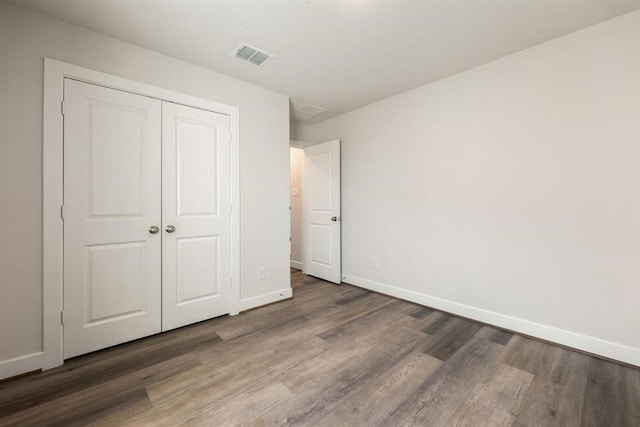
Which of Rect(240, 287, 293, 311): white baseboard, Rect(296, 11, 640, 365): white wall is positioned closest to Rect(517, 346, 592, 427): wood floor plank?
Rect(296, 11, 640, 365): white wall

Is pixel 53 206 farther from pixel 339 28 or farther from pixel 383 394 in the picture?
pixel 383 394

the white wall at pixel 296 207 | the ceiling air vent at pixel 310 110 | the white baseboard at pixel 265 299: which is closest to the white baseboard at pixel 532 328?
the white baseboard at pixel 265 299

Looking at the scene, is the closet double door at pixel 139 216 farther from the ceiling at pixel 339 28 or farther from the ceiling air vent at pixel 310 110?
the ceiling air vent at pixel 310 110

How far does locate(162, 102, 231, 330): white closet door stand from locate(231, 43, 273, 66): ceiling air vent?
2.02 ft

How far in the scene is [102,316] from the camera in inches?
80.2

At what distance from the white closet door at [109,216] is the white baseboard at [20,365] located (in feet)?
0.47

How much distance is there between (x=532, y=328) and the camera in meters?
2.24

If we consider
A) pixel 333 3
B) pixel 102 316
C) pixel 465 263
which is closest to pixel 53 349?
pixel 102 316

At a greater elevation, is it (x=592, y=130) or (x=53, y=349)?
(x=592, y=130)

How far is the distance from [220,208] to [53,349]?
159 centimetres

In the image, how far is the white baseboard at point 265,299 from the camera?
2805mm

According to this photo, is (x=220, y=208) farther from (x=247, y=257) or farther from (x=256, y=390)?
(x=256, y=390)

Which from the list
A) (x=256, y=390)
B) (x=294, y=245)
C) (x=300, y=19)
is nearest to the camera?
(x=256, y=390)

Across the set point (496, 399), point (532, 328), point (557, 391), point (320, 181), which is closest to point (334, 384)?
point (496, 399)
